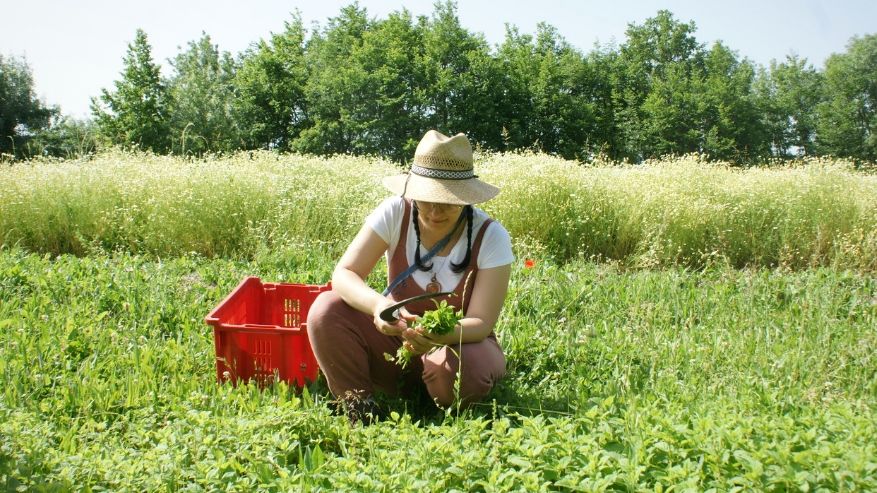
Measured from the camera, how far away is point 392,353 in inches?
125

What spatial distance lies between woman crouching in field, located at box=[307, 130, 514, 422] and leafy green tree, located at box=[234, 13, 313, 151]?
36.6 m

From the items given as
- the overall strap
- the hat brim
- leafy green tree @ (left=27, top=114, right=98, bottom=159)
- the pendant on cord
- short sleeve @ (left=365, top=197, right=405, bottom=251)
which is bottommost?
the pendant on cord

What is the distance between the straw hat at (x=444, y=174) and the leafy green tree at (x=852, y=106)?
164 ft

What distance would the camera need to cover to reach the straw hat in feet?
9.45

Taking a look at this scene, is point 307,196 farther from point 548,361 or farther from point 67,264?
point 548,361

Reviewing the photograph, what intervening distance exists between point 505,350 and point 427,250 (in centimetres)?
88

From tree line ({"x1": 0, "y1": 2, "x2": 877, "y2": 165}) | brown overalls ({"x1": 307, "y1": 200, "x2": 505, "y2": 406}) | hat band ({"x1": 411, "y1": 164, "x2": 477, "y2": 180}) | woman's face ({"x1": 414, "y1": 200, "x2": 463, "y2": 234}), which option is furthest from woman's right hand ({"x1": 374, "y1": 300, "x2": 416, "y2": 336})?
tree line ({"x1": 0, "y1": 2, "x2": 877, "y2": 165})

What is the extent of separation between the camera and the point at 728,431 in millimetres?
2193

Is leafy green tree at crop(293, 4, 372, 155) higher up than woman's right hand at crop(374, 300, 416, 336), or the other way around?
leafy green tree at crop(293, 4, 372, 155)

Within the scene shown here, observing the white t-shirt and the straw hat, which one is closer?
the straw hat

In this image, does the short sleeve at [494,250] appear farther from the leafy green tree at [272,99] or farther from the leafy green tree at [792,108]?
the leafy green tree at [792,108]

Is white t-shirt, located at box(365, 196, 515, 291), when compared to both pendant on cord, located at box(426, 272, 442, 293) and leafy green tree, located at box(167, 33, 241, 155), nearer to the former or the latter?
pendant on cord, located at box(426, 272, 442, 293)

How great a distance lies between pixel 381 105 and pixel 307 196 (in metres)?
32.6

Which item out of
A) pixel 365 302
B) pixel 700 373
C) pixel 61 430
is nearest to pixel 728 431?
pixel 700 373
